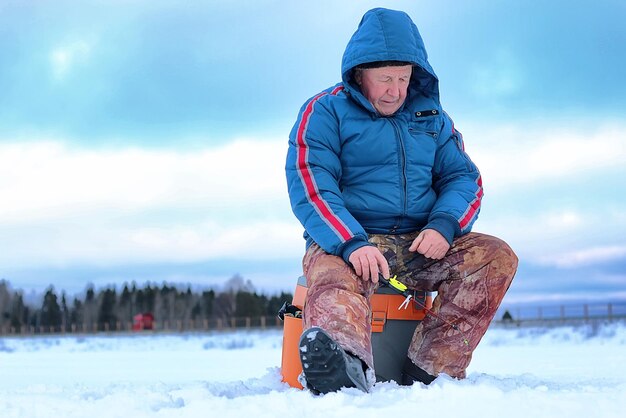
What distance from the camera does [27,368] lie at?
8492 mm

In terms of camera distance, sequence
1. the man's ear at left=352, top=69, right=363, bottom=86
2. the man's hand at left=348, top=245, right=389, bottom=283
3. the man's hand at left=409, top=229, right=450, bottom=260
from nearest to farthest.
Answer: the man's hand at left=348, top=245, right=389, bottom=283, the man's hand at left=409, top=229, right=450, bottom=260, the man's ear at left=352, top=69, right=363, bottom=86

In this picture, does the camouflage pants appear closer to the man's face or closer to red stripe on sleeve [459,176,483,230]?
red stripe on sleeve [459,176,483,230]

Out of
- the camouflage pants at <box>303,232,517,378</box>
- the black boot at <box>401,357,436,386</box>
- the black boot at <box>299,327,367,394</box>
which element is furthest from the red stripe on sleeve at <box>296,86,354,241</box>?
the black boot at <box>401,357,436,386</box>

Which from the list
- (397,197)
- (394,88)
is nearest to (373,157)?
(397,197)

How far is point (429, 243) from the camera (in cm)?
274

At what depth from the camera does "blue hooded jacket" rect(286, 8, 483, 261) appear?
9.20ft

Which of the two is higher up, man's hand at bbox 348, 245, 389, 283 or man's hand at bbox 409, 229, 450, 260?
man's hand at bbox 409, 229, 450, 260

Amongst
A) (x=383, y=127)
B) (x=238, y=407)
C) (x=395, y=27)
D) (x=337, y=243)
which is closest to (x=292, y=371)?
(x=337, y=243)

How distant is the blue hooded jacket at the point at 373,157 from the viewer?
280cm

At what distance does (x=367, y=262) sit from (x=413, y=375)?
0.63 metres

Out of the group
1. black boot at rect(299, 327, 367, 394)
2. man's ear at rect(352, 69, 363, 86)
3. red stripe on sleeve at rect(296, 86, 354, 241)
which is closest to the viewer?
black boot at rect(299, 327, 367, 394)

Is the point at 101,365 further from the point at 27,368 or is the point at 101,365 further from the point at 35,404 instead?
the point at 35,404

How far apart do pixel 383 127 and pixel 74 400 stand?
5.19 feet

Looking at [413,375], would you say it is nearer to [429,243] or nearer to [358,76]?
[429,243]
